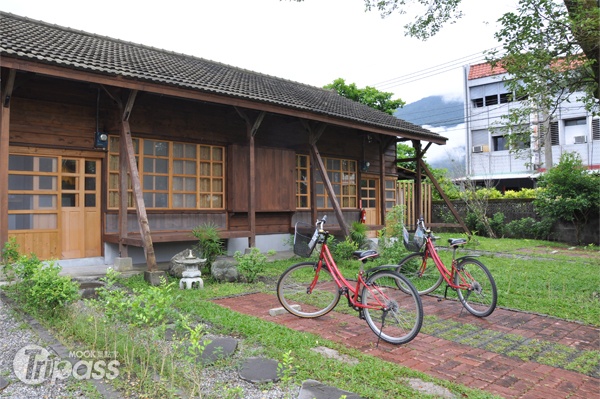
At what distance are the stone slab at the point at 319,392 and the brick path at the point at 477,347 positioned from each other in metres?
0.83

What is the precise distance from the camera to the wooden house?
700cm

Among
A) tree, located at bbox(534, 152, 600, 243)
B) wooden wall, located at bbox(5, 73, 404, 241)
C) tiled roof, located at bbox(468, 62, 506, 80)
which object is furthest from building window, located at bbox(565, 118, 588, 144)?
wooden wall, located at bbox(5, 73, 404, 241)

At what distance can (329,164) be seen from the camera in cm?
1242

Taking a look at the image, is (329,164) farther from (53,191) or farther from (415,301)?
(415,301)

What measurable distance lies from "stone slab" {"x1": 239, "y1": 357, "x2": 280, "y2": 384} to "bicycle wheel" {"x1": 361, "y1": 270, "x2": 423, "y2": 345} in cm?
119

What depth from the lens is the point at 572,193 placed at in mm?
13062

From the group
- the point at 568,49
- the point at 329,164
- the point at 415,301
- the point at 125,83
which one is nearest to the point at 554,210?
the point at 329,164

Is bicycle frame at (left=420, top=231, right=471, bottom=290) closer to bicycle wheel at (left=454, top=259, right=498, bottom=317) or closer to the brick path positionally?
bicycle wheel at (left=454, top=259, right=498, bottom=317)

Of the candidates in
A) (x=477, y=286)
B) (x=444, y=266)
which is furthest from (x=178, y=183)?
(x=477, y=286)

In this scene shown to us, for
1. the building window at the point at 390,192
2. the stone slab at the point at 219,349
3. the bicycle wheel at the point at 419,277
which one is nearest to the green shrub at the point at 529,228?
the building window at the point at 390,192

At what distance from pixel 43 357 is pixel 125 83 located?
4.94 metres

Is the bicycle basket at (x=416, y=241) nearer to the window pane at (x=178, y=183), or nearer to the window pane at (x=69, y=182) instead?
the window pane at (x=178, y=183)

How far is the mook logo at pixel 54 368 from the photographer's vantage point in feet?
9.34

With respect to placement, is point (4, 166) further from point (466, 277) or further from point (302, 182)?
point (302, 182)
